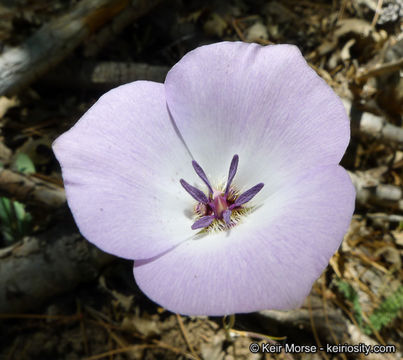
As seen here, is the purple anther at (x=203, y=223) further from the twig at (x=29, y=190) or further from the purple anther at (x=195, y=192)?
the twig at (x=29, y=190)

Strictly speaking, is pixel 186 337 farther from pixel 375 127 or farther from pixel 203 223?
pixel 375 127

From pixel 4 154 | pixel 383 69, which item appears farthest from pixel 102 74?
pixel 383 69

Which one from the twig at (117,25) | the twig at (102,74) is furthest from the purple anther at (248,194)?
the twig at (117,25)

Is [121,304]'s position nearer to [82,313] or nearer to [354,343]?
[82,313]

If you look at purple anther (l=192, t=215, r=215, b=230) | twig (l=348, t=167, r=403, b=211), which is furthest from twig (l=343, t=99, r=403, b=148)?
purple anther (l=192, t=215, r=215, b=230)

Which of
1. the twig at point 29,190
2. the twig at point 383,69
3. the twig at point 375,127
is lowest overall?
the twig at point 375,127

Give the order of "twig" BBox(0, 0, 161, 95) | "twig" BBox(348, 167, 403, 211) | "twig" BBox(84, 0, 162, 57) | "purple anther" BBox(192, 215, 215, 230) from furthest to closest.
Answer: "twig" BBox(84, 0, 162, 57) < "twig" BBox(348, 167, 403, 211) < "twig" BBox(0, 0, 161, 95) < "purple anther" BBox(192, 215, 215, 230)

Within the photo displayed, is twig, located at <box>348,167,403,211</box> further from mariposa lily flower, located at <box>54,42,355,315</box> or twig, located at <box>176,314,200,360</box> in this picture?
twig, located at <box>176,314,200,360</box>

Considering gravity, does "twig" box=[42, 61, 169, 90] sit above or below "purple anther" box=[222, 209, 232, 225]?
above
